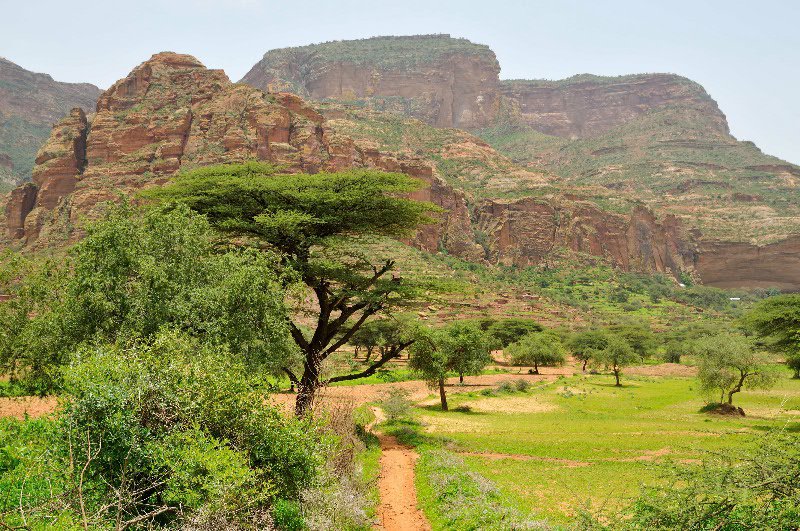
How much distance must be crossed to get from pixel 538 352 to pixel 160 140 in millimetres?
86904

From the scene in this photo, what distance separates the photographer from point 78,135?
4281 inches

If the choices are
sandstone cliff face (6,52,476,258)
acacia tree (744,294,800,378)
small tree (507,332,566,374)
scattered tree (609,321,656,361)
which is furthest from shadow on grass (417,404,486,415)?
sandstone cliff face (6,52,476,258)

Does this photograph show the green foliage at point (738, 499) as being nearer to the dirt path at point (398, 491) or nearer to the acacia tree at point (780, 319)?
the dirt path at point (398, 491)

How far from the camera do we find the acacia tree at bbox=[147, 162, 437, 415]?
18.1 meters

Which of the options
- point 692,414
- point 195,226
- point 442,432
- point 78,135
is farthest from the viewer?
point 78,135

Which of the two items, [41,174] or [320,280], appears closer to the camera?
[320,280]

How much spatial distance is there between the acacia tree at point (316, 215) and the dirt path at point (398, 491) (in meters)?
3.86

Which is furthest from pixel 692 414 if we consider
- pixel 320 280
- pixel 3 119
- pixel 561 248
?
pixel 3 119

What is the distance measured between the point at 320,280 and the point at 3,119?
21472 centimetres

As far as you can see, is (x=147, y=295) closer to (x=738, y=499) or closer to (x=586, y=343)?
(x=738, y=499)

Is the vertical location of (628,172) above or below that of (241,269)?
above

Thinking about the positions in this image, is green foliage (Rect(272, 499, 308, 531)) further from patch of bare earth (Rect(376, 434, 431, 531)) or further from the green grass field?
the green grass field

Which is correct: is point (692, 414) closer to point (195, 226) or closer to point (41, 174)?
point (195, 226)

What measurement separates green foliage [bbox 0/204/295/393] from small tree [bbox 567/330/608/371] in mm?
60271
